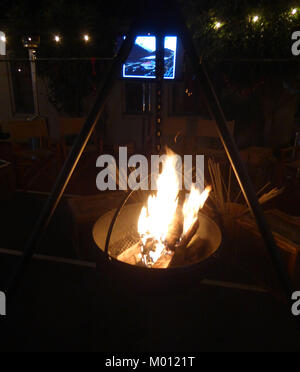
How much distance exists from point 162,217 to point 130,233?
260 mm

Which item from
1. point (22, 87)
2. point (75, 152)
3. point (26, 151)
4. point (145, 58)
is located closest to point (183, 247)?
point (75, 152)

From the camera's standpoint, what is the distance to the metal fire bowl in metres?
1.56

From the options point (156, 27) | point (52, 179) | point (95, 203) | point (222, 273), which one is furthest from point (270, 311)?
point (52, 179)

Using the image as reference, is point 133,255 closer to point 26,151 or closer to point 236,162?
point 236,162

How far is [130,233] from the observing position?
6.10ft

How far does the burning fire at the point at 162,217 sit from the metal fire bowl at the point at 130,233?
0.35ft

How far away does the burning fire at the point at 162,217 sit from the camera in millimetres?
1685

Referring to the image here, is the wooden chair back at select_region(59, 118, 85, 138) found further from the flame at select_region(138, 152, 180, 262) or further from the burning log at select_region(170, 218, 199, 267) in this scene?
the burning log at select_region(170, 218, 199, 267)

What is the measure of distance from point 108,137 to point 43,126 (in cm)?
270

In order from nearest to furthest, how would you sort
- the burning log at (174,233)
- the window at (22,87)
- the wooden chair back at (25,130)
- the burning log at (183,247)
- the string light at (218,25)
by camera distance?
the burning log at (183,247), the burning log at (174,233), the wooden chair back at (25,130), the string light at (218,25), the window at (22,87)

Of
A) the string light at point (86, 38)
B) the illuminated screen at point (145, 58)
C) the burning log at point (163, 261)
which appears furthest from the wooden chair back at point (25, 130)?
the burning log at point (163, 261)

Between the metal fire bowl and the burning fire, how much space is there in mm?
107

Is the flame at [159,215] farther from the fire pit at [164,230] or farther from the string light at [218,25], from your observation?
the string light at [218,25]

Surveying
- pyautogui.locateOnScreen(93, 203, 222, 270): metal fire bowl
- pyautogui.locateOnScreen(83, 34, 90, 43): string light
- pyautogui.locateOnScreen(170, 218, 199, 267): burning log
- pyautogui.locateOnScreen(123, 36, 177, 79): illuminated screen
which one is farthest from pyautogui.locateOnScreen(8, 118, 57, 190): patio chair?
pyautogui.locateOnScreen(170, 218, 199, 267): burning log
